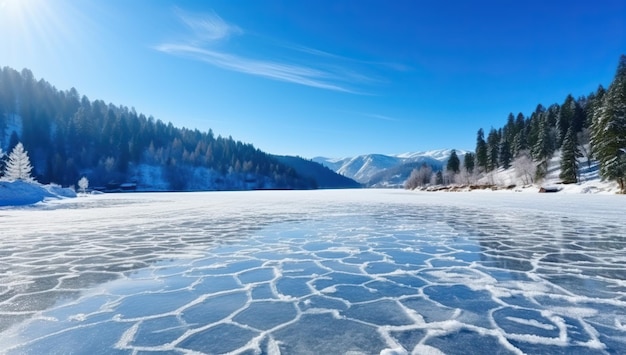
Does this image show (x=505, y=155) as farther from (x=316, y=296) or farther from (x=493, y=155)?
(x=316, y=296)

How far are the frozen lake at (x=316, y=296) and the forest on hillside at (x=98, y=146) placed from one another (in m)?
108

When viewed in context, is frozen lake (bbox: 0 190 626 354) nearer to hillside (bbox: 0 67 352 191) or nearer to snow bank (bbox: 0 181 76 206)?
snow bank (bbox: 0 181 76 206)

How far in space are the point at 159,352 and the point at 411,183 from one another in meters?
109

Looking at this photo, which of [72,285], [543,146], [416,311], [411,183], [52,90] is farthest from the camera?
[52,90]

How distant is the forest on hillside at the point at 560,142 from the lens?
3516cm

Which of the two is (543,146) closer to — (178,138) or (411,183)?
(411,183)

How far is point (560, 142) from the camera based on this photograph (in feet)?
231

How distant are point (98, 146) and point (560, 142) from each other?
138708mm

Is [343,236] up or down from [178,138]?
down

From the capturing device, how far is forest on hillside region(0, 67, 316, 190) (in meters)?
105

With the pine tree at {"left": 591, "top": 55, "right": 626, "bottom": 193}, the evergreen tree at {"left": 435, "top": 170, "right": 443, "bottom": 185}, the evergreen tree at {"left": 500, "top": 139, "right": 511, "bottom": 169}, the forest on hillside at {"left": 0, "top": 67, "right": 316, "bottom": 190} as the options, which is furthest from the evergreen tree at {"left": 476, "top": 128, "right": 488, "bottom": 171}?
the forest on hillside at {"left": 0, "top": 67, "right": 316, "bottom": 190}

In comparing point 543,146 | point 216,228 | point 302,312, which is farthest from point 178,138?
point 302,312

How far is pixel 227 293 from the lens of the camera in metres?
4.58

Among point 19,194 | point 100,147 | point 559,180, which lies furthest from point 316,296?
point 100,147
